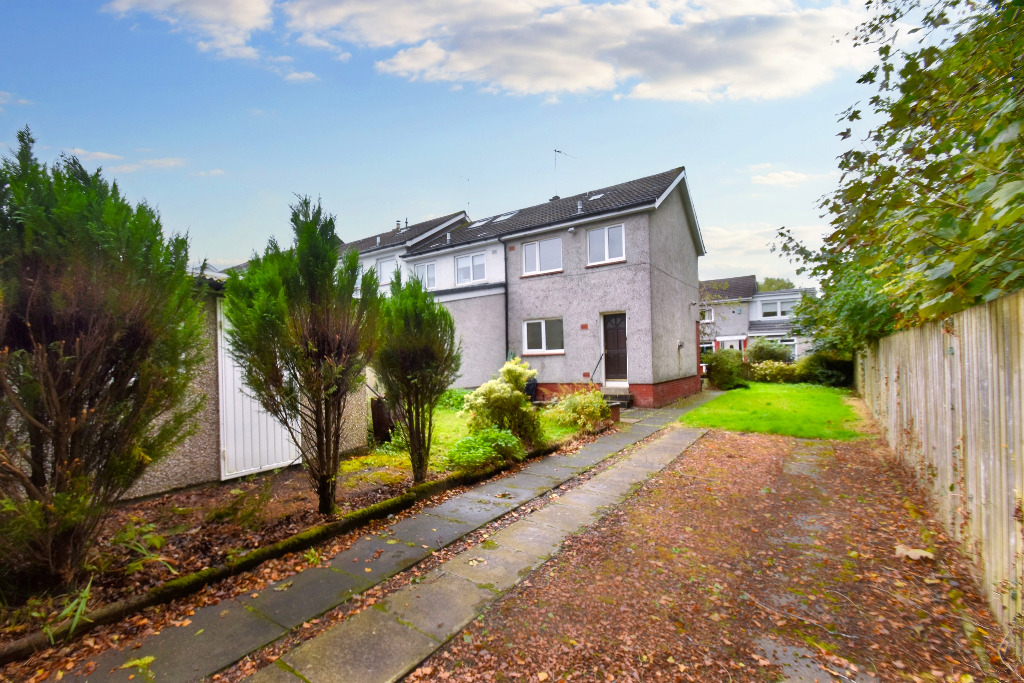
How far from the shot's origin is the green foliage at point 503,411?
24.7 ft

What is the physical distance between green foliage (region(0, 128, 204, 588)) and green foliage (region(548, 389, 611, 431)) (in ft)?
24.3

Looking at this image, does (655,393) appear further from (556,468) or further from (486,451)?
(486,451)

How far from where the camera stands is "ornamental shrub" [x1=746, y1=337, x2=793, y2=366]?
22547 mm

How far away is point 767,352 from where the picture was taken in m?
22.7

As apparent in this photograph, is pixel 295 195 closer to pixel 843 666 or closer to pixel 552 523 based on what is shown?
pixel 552 523

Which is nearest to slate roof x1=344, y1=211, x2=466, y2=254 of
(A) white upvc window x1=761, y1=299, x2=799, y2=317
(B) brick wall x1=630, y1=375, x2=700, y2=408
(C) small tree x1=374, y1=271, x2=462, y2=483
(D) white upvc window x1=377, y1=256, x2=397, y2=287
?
(D) white upvc window x1=377, y1=256, x2=397, y2=287

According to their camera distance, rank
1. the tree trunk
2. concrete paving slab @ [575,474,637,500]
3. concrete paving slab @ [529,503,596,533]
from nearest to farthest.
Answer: the tree trunk < concrete paving slab @ [529,503,596,533] < concrete paving slab @ [575,474,637,500]

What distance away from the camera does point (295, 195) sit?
167 inches

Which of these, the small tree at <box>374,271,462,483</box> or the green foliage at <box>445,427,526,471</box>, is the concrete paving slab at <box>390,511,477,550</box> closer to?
the small tree at <box>374,271,462,483</box>

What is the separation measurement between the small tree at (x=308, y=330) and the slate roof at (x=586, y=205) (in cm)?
1090

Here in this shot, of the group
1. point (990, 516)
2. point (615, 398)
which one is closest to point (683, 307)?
point (615, 398)

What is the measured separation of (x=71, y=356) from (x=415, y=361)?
3208mm

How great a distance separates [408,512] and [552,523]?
62.9 inches

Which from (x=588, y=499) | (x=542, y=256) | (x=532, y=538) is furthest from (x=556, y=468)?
(x=542, y=256)
